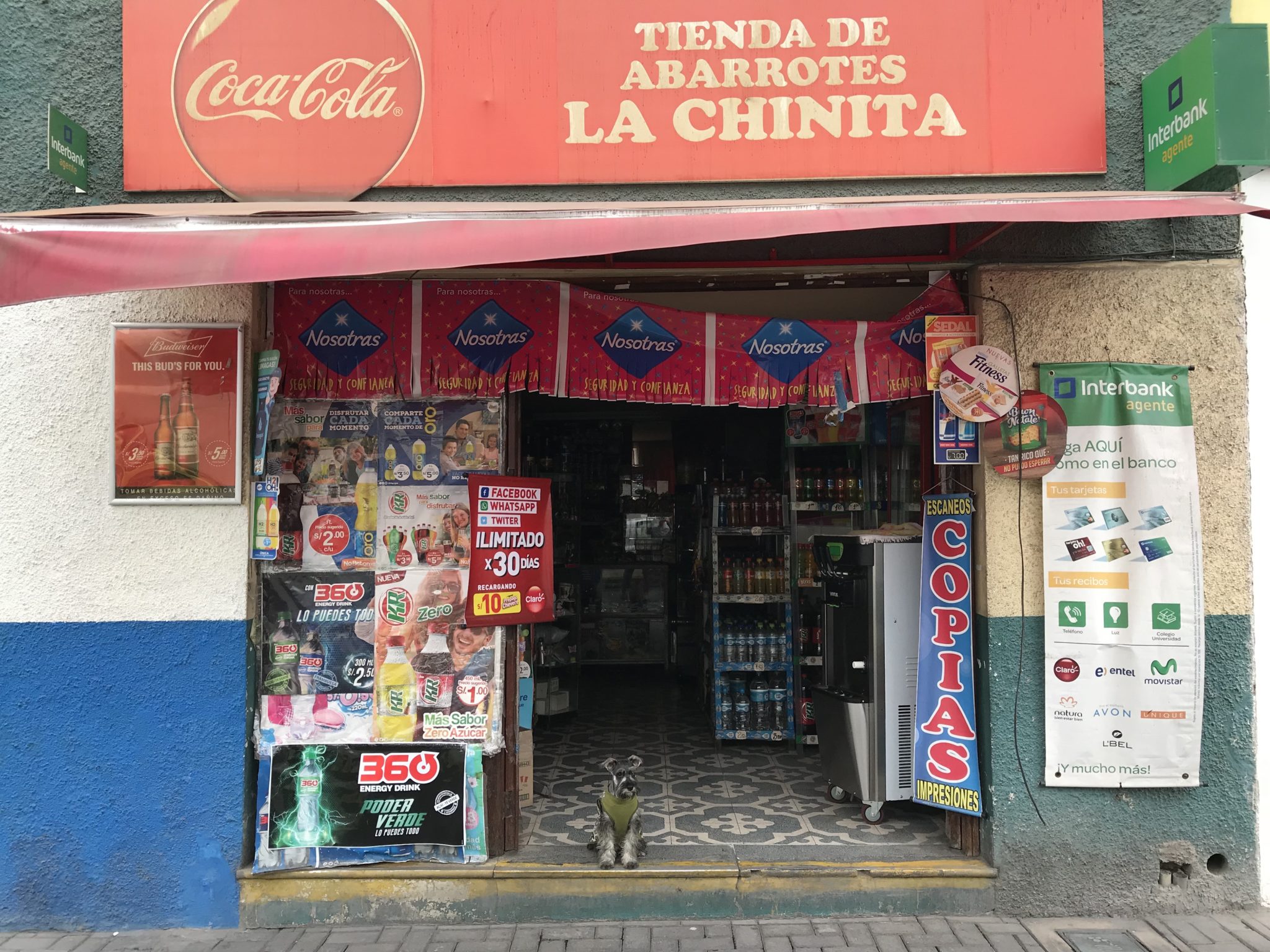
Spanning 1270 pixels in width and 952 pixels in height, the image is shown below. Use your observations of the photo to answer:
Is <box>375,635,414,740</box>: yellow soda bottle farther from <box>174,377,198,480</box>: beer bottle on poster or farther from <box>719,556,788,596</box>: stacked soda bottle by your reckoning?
<box>719,556,788,596</box>: stacked soda bottle

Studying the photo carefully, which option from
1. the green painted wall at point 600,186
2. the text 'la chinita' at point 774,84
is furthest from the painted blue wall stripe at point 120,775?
the text 'la chinita' at point 774,84

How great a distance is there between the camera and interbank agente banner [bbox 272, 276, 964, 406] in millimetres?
4324

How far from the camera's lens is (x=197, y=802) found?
4.11 metres

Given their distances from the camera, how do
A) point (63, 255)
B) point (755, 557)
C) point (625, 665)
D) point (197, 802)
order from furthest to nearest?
point (625, 665), point (755, 557), point (197, 802), point (63, 255)

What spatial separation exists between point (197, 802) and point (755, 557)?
13.6 ft

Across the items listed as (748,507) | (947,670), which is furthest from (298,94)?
(947,670)

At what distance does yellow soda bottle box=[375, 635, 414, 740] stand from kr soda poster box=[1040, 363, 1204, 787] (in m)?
3.16

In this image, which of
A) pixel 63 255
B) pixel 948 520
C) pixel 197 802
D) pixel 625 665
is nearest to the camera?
pixel 63 255

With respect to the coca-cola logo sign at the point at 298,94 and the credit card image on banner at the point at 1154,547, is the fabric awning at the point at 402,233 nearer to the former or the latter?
the coca-cola logo sign at the point at 298,94

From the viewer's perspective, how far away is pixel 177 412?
417 cm

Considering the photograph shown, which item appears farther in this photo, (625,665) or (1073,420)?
(625,665)

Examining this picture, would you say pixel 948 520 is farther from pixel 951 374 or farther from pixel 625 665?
pixel 625 665

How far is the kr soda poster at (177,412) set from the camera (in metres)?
4.15

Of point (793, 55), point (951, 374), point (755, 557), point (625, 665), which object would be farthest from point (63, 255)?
point (625, 665)
